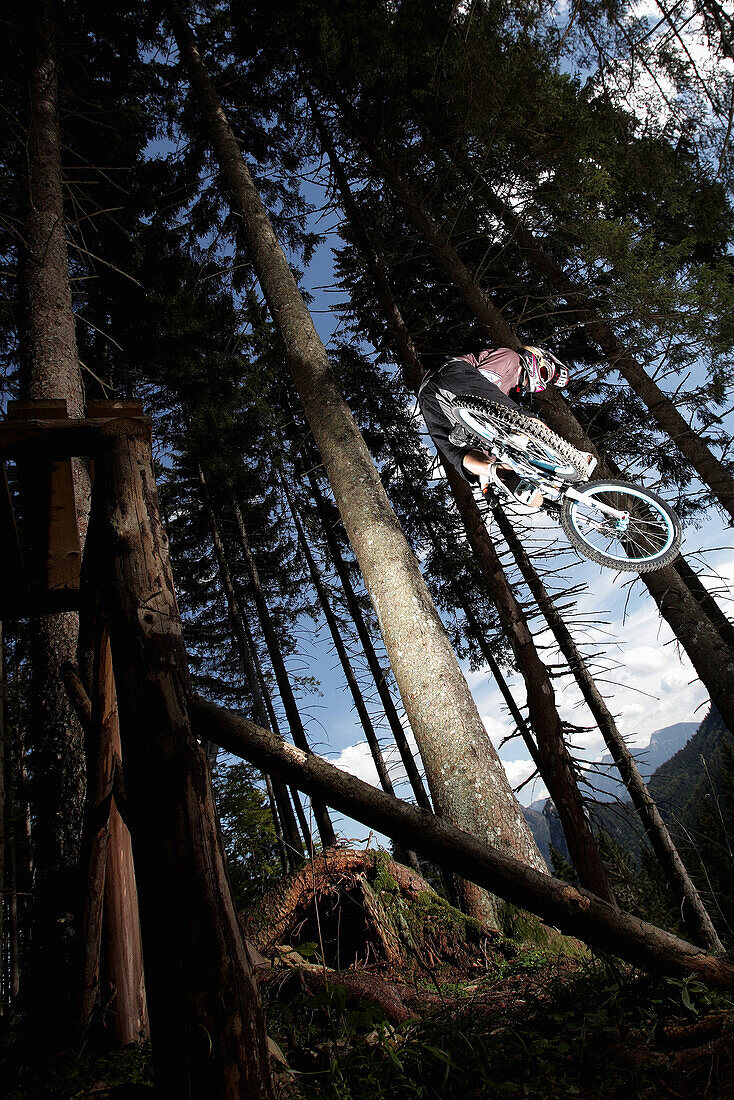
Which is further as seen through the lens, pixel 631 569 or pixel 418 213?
pixel 418 213

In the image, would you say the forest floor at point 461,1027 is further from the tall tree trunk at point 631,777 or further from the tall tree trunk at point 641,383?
the tall tree trunk at point 641,383

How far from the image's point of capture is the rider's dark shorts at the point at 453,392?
5434 millimetres

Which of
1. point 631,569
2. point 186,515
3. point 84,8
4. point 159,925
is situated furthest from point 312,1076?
point 186,515

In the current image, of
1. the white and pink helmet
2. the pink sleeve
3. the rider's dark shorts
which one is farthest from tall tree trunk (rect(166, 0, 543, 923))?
the white and pink helmet

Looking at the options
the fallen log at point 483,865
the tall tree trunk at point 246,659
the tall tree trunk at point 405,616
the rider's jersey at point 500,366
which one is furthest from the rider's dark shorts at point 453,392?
the tall tree trunk at point 246,659

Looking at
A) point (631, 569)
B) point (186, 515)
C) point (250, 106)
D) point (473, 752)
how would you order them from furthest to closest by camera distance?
point (186, 515) < point (250, 106) < point (631, 569) < point (473, 752)

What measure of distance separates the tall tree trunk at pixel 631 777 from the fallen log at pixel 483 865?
440cm

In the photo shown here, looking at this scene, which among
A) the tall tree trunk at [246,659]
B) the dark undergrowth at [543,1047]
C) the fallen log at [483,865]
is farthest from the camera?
the tall tree trunk at [246,659]

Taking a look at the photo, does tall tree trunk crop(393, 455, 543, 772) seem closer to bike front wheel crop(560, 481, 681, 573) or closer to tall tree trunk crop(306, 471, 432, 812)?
tall tree trunk crop(306, 471, 432, 812)

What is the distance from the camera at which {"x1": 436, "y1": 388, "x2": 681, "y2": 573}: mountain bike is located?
5.36 meters

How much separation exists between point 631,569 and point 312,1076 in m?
4.84

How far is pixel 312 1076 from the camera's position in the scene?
1.77 m

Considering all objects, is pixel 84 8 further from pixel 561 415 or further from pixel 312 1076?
pixel 312 1076

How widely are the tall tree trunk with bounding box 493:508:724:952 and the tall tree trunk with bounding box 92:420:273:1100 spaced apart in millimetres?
4832
